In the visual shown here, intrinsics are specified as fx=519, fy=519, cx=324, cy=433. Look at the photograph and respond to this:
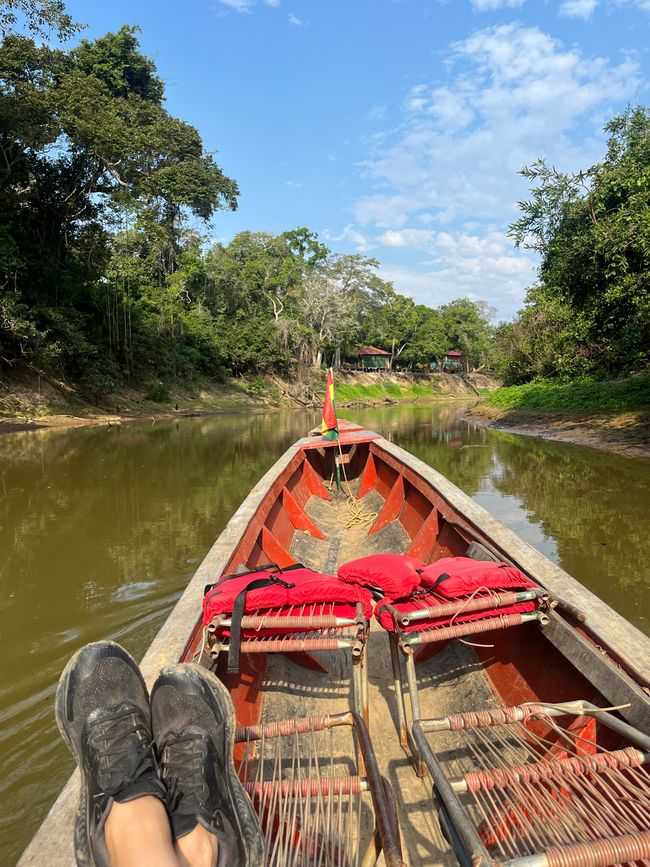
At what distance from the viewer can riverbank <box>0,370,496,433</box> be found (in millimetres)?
16906

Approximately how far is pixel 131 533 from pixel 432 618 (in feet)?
15.4

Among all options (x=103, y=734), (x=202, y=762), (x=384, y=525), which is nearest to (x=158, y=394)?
(x=384, y=525)

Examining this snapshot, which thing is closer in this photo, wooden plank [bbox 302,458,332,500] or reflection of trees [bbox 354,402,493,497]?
wooden plank [bbox 302,458,332,500]

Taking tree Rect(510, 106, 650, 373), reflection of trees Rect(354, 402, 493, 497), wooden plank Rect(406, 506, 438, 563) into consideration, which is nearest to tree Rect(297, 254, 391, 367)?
reflection of trees Rect(354, 402, 493, 497)

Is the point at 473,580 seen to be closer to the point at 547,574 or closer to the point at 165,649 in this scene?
the point at 547,574

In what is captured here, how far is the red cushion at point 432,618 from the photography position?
6.61 feet

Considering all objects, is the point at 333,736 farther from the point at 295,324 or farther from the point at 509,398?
the point at 295,324

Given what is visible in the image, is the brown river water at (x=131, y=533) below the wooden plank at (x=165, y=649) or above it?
below

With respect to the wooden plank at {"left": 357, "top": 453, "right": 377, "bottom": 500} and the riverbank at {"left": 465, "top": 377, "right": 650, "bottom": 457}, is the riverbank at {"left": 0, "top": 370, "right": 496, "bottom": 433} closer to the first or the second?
the wooden plank at {"left": 357, "top": 453, "right": 377, "bottom": 500}

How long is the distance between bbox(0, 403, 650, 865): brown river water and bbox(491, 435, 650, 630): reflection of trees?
22mm

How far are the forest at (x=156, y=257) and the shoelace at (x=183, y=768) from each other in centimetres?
1021

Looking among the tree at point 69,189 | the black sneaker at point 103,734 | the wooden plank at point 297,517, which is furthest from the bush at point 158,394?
the black sneaker at point 103,734

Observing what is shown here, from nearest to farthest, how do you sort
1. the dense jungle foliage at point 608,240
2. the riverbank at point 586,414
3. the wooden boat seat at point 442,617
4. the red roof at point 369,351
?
the wooden boat seat at point 442,617
the dense jungle foliage at point 608,240
the riverbank at point 586,414
the red roof at point 369,351

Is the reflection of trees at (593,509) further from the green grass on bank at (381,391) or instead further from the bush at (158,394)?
the green grass on bank at (381,391)
